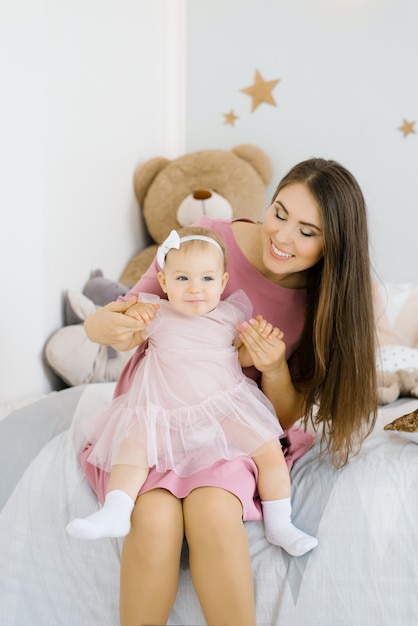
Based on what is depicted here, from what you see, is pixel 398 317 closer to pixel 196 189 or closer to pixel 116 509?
pixel 196 189

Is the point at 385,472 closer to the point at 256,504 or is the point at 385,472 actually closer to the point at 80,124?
the point at 256,504

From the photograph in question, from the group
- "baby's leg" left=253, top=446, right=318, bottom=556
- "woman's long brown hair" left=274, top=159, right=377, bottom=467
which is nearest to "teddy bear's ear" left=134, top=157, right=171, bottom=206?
"woman's long brown hair" left=274, top=159, right=377, bottom=467

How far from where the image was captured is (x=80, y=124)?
82.3 inches

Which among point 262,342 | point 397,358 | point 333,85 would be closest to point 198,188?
point 333,85

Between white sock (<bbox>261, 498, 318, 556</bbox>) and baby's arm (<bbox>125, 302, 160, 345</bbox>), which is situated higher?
baby's arm (<bbox>125, 302, 160, 345</bbox>)

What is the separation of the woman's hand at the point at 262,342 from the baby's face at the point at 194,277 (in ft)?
0.29

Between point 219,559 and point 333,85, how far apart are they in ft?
7.24

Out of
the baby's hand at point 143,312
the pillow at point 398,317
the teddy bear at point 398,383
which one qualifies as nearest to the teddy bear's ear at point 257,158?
the pillow at point 398,317

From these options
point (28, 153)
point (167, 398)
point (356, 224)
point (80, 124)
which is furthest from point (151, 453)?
point (80, 124)

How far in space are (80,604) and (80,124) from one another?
57.1 inches

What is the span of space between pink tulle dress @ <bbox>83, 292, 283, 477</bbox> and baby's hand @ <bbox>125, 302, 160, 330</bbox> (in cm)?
7

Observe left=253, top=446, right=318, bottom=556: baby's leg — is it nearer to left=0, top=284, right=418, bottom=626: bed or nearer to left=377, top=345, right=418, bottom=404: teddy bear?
left=0, top=284, right=418, bottom=626: bed

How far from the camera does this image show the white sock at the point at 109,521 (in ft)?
3.41

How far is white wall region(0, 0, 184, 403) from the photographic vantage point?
169cm
